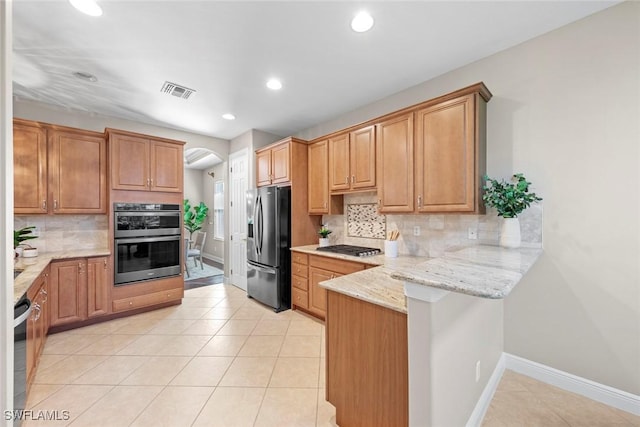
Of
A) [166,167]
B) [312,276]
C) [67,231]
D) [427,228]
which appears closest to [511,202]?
[427,228]

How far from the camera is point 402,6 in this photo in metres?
1.84

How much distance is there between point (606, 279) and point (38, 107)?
6.09 m

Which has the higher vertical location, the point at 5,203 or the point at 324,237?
the point at 5,203

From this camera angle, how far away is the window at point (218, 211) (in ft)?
25.3

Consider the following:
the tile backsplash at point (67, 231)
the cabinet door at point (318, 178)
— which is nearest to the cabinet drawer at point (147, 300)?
the tile backsplash at point (67, 231)

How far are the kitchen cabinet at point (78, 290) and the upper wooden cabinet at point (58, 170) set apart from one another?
703mm

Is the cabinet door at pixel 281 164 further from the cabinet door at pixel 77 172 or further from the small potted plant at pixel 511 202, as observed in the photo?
the small potted plant at pixel 511 202

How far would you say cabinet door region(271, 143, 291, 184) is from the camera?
12.4 feet

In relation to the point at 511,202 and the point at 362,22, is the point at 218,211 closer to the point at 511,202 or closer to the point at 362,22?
the point at 362,22

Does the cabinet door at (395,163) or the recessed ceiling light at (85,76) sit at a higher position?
the recessed ceiling light at (85,76)

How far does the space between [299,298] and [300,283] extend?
0.70ft

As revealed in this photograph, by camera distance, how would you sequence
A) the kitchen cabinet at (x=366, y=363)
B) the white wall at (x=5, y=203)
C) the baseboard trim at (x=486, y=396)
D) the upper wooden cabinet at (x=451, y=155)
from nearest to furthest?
the white wall at (x=5, y=203)
the kitchen cabinet at (x=366, y=363)
the baseboard trim at (x=486, y=396)
the upper wooden cabinet at (x=451, y=155)

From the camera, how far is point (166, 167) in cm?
378

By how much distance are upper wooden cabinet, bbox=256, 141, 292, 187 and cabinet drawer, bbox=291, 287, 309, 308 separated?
158cm
